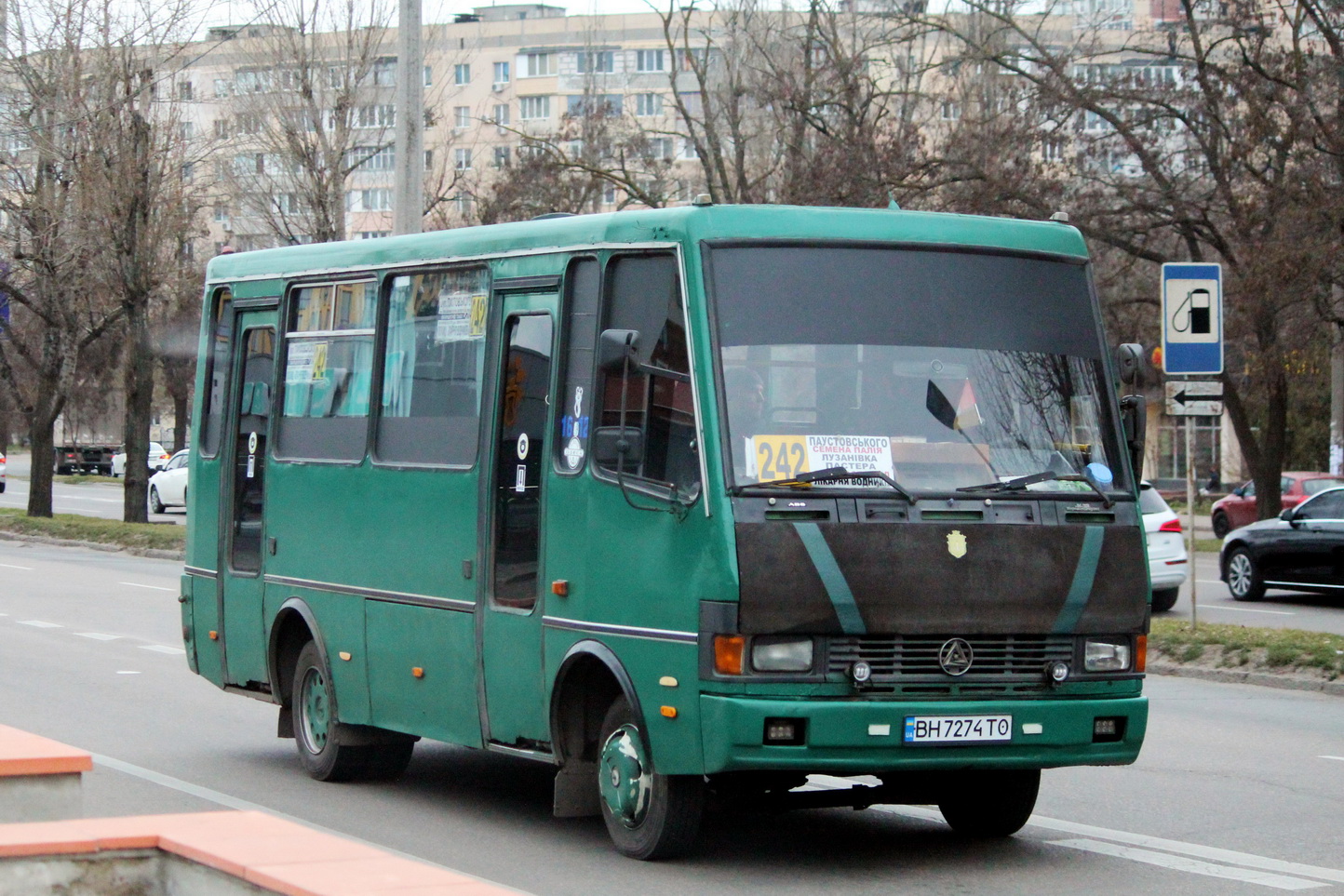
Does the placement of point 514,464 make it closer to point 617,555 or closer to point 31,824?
point 617,555

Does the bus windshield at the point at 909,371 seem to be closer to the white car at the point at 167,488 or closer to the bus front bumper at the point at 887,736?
the bus front bumper at the point at 887,736

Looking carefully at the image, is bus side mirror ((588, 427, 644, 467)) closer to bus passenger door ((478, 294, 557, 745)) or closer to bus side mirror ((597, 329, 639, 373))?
bus side mirror ((597, 329, 639, 373))

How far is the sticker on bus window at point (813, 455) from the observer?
26.2ft

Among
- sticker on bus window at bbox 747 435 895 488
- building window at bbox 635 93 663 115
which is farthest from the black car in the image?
building window at bbox 635 93 663 115

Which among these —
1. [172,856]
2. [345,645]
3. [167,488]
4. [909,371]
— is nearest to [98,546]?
[167,488]

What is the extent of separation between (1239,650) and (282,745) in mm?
8501

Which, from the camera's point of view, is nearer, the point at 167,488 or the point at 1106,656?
the point at 1106,656

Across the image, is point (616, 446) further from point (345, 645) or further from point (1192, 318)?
point (1192, 318)

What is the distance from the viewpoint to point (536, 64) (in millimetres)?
108125

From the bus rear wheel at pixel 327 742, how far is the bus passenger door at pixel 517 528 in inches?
68.1

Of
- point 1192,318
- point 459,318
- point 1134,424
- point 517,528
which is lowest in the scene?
point 517,528

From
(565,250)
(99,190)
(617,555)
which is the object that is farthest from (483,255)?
(99,190)

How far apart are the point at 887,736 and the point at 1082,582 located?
1.10 m

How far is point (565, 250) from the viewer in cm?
906
